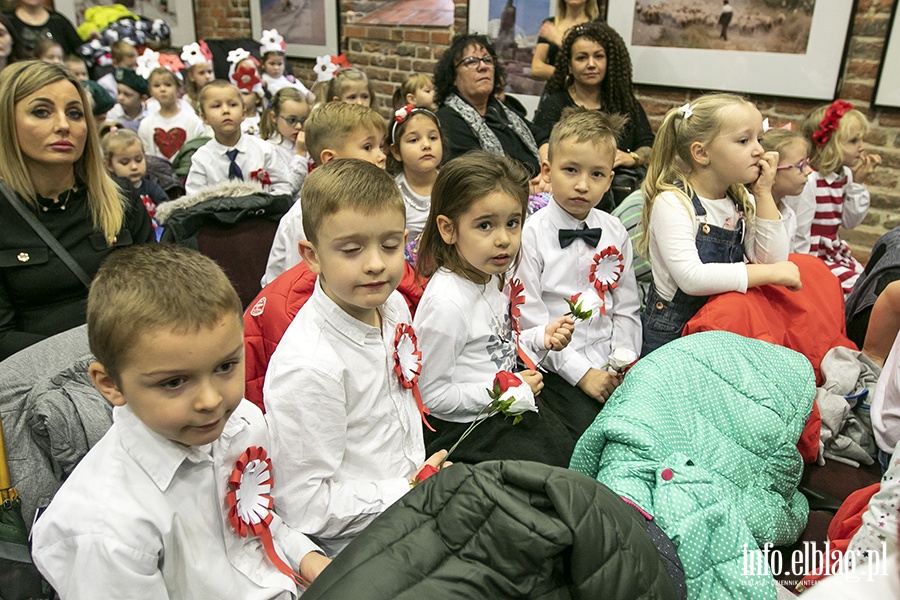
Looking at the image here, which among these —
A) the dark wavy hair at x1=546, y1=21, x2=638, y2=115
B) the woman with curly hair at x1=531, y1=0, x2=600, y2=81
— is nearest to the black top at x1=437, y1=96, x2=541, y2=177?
the dark wavy hair at x1=546, y1=21, x2=638, y2=115

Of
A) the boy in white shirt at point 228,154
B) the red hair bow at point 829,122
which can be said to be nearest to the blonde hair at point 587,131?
the red hair bow at point 829,122

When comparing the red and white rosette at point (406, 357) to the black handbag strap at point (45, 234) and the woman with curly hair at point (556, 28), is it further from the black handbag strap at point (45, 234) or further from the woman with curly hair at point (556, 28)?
the woman with curly hair at point (556, 28)

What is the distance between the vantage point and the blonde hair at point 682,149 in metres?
2.29

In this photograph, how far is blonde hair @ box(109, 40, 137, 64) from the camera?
609 cm

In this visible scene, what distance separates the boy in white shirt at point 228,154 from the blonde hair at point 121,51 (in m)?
2.71

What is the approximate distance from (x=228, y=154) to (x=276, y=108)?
0.67 m

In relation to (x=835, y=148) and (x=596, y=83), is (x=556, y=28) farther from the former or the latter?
(x=835, y=148)

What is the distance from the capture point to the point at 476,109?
362cm

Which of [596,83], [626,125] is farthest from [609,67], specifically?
[626,125]

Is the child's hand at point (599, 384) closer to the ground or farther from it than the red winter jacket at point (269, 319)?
closer to the ground

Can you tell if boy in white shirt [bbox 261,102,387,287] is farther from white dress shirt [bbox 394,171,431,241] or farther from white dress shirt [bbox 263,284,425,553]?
white dress shirt [bbox 263,284,425,553]

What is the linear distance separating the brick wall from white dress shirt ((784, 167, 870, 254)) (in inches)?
25.3

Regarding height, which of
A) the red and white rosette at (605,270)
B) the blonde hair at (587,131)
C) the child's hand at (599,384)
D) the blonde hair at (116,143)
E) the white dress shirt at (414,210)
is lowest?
the child's hand at (599,384)

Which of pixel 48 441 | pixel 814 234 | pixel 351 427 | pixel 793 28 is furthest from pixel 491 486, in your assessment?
pixel 793 28
